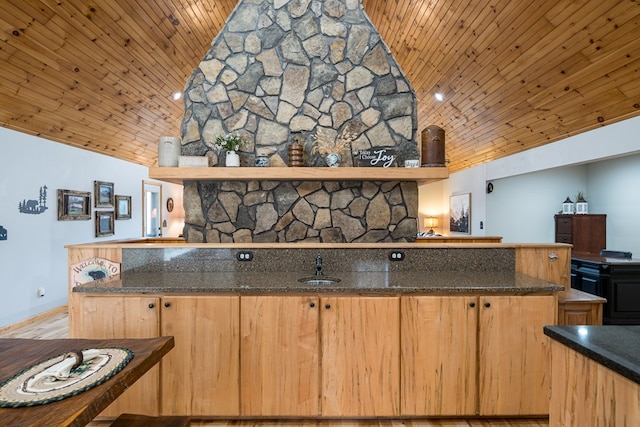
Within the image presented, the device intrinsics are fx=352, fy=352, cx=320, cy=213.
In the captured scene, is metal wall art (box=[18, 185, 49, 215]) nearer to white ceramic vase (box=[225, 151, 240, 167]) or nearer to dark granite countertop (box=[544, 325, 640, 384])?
white ceramic vase (box=[225, 151, 240, 167])

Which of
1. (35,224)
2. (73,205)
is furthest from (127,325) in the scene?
(73,205)

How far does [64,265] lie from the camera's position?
5.25 metres

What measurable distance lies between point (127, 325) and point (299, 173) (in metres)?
1.66

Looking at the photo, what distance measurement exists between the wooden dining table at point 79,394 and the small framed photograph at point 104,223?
489 centimetres

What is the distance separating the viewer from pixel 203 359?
229cm

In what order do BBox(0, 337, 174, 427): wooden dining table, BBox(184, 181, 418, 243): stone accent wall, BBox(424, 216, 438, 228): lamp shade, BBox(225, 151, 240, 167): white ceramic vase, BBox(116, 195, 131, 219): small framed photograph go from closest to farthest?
BBox(0, 337, 174, 427): wooden dining table
BBox(225, 151, 240, 167): white ceramic vase
BBox(184, 181, 418, 243): stone accent wall
BBox(116, 195, 131, 219): small framed photograph
BBox(424, 216, 438, 228): lamp shade

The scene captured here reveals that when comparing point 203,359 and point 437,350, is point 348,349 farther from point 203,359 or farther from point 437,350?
point 203,359

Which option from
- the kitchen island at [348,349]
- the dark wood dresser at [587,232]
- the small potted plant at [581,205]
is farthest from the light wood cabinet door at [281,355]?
the small potted plant at [581,205]

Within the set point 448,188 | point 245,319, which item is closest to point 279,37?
point 245,319

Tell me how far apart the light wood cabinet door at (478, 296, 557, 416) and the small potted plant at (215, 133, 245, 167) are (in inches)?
87.2

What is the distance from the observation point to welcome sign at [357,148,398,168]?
3162 mm

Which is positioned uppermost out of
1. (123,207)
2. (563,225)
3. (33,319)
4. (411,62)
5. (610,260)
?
(411,62)

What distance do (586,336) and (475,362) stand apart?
116 centimetres

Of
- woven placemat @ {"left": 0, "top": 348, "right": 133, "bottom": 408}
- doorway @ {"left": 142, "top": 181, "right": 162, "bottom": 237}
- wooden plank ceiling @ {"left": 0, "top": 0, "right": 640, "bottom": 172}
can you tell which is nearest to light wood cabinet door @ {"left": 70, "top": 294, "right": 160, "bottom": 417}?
woven placemat @ {"left": 0, "top": 348, "right": 133, "bottom": 408}
